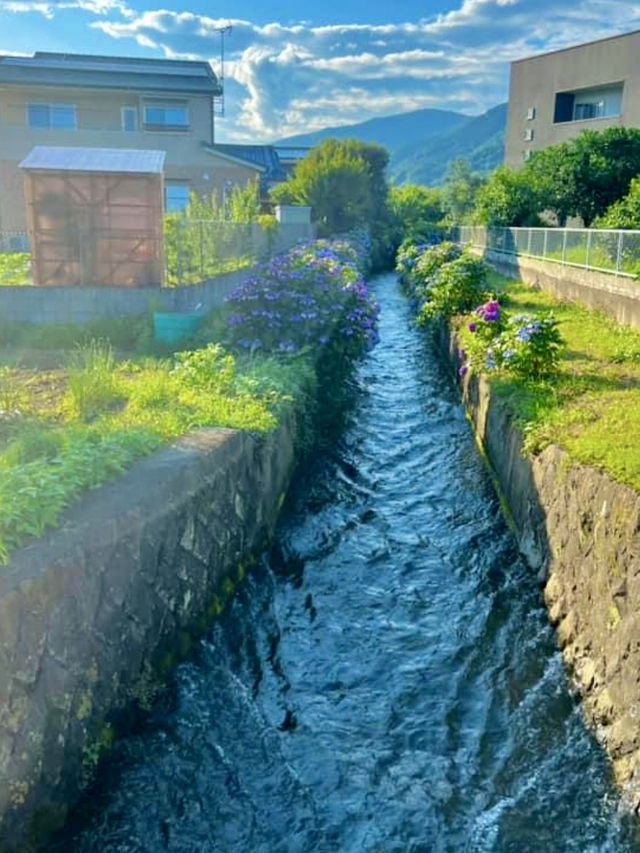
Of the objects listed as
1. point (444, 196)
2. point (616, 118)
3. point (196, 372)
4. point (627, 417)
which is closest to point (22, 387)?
point (196, 372)

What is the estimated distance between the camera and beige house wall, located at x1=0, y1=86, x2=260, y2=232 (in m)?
26.7

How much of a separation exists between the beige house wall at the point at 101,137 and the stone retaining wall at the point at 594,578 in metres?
23.8

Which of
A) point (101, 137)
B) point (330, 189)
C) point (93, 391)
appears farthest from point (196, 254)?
point (330, 189)

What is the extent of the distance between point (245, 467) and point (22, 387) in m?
3.14

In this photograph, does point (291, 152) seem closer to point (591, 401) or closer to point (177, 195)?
point (177, 195)

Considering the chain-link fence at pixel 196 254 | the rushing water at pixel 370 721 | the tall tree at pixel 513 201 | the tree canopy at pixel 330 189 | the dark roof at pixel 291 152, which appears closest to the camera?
the rushing water at pixel 370 721

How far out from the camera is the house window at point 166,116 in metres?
27.1

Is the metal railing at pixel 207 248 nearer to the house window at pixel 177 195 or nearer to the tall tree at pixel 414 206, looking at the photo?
the house window at pixel 177 195

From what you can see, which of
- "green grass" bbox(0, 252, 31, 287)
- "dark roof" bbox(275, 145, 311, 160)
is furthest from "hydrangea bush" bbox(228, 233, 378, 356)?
"dark roof" bbox(275, 145, 311, 160)

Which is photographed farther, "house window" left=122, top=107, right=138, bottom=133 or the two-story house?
"house window" left=122, top=107, right=138, bottom=133

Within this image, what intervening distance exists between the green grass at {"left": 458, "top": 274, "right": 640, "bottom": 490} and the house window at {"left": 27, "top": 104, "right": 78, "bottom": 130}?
2240cm

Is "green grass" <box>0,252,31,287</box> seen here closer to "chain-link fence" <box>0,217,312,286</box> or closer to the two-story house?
"chain-link fence" <box>0,217,312,286</box>

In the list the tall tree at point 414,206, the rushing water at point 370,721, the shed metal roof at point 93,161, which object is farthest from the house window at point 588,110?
the rushing water at point 370,721

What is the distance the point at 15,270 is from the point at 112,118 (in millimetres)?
15034
